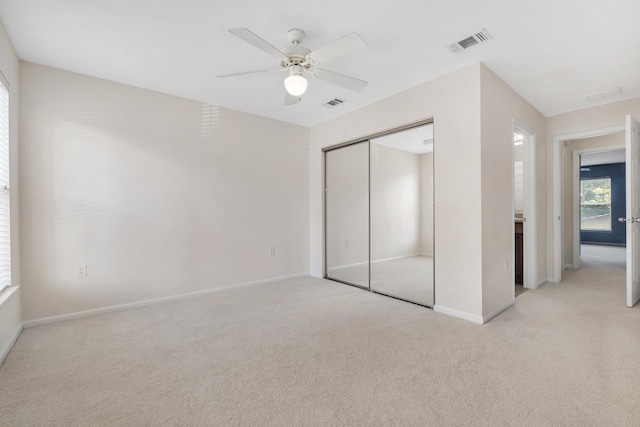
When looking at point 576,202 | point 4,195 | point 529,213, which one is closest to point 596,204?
point 576,202

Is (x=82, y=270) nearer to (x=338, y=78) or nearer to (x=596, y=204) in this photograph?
(x=338, y=78)

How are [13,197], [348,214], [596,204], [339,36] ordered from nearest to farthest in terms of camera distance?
[339,36]
[13,197]
[348,214]
[596,204]

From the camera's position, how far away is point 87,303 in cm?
312

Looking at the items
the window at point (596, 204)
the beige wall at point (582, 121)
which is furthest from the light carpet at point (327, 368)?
the window at point (596, 204)

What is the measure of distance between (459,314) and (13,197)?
4325 mm

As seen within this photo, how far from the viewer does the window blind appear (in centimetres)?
238

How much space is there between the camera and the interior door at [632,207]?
323cm

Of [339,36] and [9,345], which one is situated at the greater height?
[339,36]

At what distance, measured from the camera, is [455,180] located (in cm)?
307

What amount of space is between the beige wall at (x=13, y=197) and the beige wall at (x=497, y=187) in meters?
4.08

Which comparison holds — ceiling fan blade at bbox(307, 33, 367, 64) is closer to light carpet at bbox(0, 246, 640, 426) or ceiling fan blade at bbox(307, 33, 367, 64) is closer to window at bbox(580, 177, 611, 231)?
light carpet at bbox(0, 246, 640, 426)

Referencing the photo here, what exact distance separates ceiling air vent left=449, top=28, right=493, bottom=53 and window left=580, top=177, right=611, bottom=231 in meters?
9.38

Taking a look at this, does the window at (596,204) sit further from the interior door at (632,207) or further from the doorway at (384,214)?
the doorway at (384,214)

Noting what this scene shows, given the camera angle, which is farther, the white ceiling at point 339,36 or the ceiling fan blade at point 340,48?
the white ceiling at point 339,36
